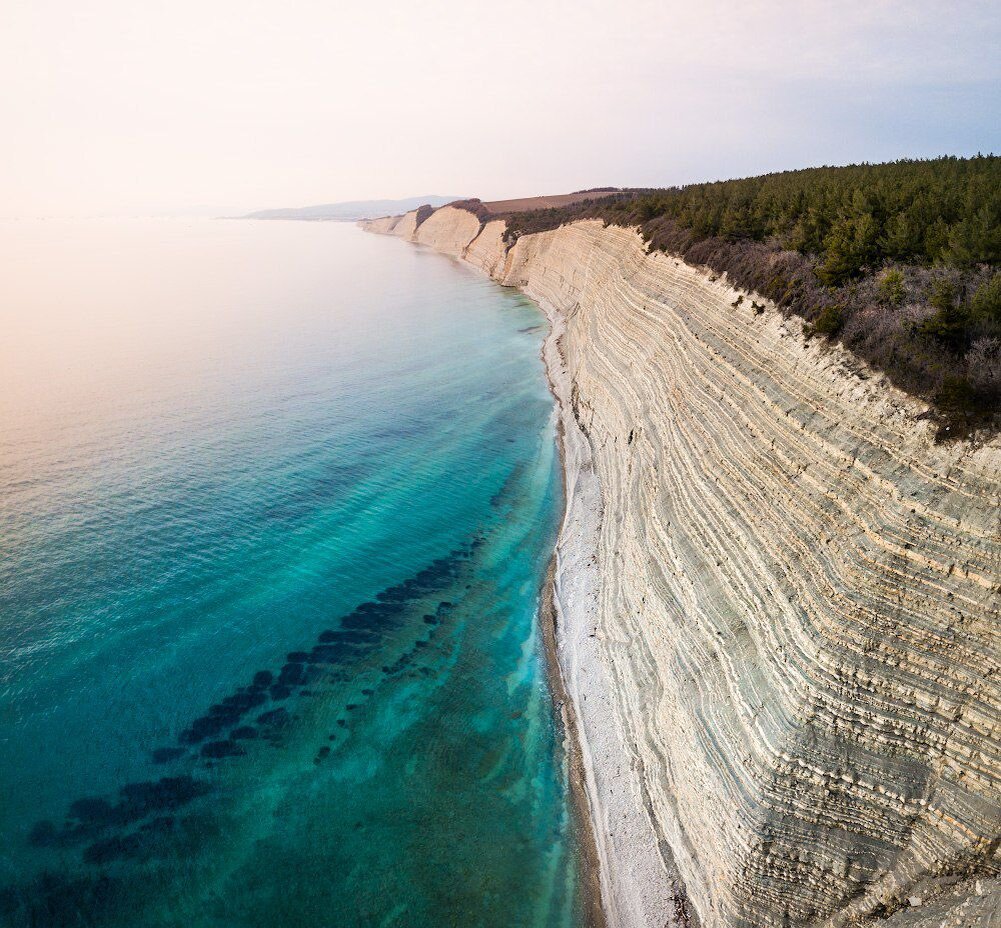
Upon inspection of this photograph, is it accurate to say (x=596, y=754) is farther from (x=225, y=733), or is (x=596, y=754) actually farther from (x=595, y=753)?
(x=225, y=733)

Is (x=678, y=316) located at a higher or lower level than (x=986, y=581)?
higher

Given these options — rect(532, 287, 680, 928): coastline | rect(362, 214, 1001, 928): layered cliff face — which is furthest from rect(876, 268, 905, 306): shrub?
rect(532, 287, 680, 928): coastline

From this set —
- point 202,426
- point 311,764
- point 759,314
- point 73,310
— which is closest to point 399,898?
point 311,764

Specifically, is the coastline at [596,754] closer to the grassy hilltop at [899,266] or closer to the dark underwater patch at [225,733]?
the dark underwater patch at [225,733]

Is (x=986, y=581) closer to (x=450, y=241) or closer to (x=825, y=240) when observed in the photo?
(x=825, y=240)

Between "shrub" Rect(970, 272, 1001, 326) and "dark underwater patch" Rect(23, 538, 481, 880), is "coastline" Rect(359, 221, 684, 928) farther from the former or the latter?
"shrub" Rect(970, 272, 1001, 326)

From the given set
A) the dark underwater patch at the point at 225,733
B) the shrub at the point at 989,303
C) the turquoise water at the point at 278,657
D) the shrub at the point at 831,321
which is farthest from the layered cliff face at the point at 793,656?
the dark underwater patch at the point at 225,733

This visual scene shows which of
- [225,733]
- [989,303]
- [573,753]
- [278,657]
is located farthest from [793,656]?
[278,657]
